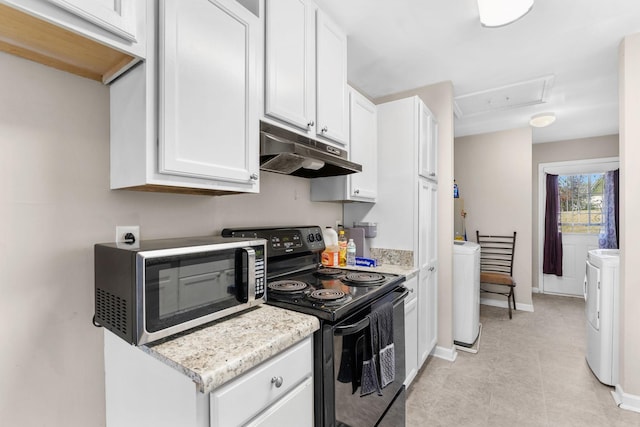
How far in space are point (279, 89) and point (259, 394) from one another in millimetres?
1253

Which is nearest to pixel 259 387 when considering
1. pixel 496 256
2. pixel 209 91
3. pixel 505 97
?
pixel 209 91

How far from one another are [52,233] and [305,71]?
131 cm

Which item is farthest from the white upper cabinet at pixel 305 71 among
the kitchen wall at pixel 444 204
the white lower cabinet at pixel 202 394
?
the kitchen wall at pixel 444 204

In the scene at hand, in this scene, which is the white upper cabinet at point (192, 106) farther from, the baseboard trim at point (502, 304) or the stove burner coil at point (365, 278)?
the baseboard trim at point (502, 304)

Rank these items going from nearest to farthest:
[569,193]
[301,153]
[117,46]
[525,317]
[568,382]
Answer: [117,46]
[301,153]
[568,382]
[525,317]
[569,193]

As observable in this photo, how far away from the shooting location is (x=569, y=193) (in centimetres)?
492

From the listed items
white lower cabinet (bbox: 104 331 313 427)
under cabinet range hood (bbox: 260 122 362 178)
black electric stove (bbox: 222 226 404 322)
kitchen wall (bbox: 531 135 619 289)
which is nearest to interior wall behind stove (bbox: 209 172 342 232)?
black electric stove (bbox: 222 226 404 322)

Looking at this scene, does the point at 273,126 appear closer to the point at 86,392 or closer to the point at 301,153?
the point at 301,153

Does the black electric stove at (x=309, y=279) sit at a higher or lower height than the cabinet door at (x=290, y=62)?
lower

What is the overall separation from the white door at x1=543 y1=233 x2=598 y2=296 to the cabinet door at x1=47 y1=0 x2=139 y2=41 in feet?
20.1

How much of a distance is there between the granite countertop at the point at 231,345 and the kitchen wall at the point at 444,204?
2.04 metres

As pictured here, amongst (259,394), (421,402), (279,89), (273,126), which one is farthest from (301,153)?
(421,402)

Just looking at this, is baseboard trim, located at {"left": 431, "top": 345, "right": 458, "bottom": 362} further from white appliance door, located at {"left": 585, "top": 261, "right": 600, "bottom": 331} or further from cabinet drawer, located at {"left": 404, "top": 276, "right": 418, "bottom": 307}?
white appliance door, located at {"left": 585, "top": 261, "right": 600, "bottom": 331}

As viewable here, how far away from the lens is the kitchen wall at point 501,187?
420 centimetres
